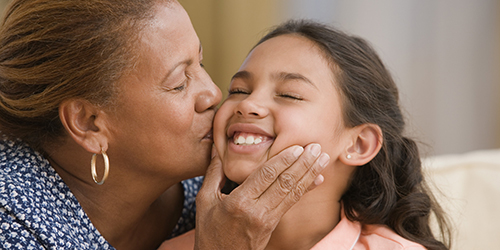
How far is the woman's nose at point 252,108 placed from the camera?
150cm

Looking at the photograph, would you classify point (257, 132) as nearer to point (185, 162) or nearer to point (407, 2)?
point (185, 162)

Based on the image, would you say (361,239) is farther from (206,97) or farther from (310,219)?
(206,97)

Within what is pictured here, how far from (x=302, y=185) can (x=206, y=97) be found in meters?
0.41

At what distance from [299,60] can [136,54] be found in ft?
1.69

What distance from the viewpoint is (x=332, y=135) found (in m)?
1.60

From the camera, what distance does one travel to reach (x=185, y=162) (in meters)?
1.56

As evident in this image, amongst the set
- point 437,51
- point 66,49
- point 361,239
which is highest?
point 66,49

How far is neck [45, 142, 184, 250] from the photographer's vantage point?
5.33ft

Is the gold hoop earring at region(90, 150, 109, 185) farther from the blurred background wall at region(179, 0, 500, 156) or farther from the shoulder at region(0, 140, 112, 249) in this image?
the blurred background wall at region(179, 0, 500, 156)

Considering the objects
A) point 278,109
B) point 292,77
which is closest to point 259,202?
point 278,109

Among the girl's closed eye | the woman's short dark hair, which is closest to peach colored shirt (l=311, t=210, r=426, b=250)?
the girl's closed eye

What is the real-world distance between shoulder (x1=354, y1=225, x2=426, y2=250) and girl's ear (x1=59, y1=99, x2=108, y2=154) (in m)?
0.89

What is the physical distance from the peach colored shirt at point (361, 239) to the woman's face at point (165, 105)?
490 millimetres

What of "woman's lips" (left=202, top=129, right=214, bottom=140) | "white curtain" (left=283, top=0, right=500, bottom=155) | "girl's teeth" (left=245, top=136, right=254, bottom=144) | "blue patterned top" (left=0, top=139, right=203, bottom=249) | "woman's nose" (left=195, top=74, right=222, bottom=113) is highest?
"woman's nose" (left=195, top=74, right=222, bottom=113)
